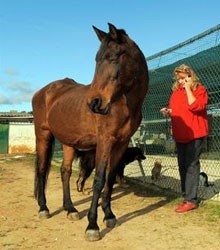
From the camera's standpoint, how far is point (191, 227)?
15.7ft

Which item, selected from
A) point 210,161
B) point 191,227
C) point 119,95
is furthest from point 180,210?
point 210,161

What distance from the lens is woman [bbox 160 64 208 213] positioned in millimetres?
5457

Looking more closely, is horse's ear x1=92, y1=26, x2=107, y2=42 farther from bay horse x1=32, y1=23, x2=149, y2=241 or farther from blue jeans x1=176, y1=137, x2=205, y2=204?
blue jeans x1=176, y1=137, x2=205, y2=204

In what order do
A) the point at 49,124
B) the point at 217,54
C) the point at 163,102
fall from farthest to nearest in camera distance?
the point at 163,102, the point at 217,54, the point at 49,124

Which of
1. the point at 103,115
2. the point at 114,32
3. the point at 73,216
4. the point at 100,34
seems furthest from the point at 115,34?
the point at 73,216

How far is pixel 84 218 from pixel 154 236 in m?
1.24

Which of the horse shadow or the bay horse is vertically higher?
the bay horse

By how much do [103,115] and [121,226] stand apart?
1.39 meters

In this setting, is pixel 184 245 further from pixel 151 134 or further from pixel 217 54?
pixel 151 134

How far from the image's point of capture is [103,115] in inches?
184

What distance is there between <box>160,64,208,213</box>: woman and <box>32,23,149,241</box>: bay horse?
2.79 ft

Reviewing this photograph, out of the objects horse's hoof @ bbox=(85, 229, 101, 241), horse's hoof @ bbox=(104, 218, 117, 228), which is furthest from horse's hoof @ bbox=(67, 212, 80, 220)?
horse's hoof @ bbox=(85, 229, 101, 241)

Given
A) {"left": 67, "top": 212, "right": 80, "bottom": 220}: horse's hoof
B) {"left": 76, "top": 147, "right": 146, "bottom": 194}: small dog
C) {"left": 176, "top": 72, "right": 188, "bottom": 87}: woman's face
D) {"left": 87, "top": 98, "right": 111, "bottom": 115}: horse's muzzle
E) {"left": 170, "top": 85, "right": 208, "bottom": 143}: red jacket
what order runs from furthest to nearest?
{"left": 76, "top": 147, "right": 146, "bottom": 194}: small dog → {"left": 176, "top": 72, "right": 188, "bottom": 87}: woman's face → {"left": 170, "top": 85, "right": 208, "bottom": 143}: red jacket → {"left": 67, "top": 212, "right": 80, "bottom": 220}: horse's hoof → {"left": 87, "top": 98, "right": 111, "bottom": 115}: horse's muzzle

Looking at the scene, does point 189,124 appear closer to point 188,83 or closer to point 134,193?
point 188,83
